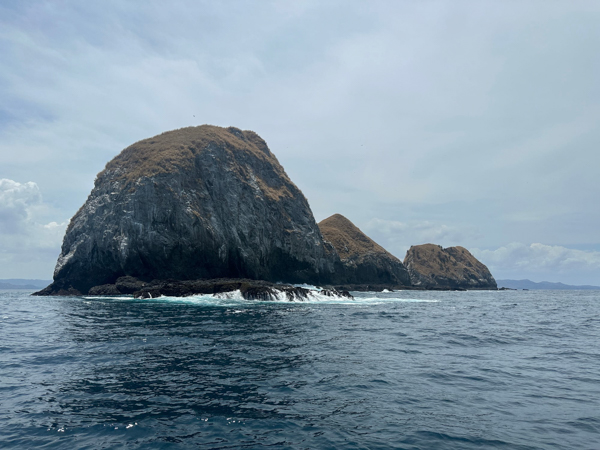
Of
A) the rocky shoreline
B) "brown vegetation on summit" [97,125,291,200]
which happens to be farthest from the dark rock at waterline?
"brown vegetation on summit" [97,125,291,200]

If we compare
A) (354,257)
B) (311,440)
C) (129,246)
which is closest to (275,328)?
(311,440)

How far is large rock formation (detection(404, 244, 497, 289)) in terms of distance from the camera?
527 feet

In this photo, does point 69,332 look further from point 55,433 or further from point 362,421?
point 362,421

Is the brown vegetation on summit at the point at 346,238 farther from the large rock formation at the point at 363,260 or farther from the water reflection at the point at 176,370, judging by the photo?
the water reflection at the point at 176,370

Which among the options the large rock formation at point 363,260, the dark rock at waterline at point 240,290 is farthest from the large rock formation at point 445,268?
the dark rock at waterline at point 240,290

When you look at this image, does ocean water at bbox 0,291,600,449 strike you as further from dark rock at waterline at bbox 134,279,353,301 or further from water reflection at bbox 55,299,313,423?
dark rock at waterline at bbox 134,279,353,301

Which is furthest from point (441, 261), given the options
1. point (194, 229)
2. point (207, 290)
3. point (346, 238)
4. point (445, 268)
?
point (207, 290)

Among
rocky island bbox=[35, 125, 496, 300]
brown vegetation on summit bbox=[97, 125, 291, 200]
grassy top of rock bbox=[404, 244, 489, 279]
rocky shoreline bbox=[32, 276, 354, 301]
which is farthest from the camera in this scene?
grassy top of rock bbox=[404, 244, 489, 279]

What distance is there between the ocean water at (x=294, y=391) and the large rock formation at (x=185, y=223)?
159 feet

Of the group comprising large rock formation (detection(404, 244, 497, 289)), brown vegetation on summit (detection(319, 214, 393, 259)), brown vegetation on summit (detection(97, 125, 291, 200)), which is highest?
brown vegetation on summit (detection(97, 125, 291, 200))

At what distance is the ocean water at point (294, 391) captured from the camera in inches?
322

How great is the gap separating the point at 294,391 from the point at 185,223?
63.2 meters

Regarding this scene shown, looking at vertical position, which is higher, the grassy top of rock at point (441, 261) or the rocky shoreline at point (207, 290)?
the grassy top of rock at point (441, 261)

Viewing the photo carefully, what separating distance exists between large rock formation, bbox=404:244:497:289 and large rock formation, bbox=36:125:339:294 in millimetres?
78416
